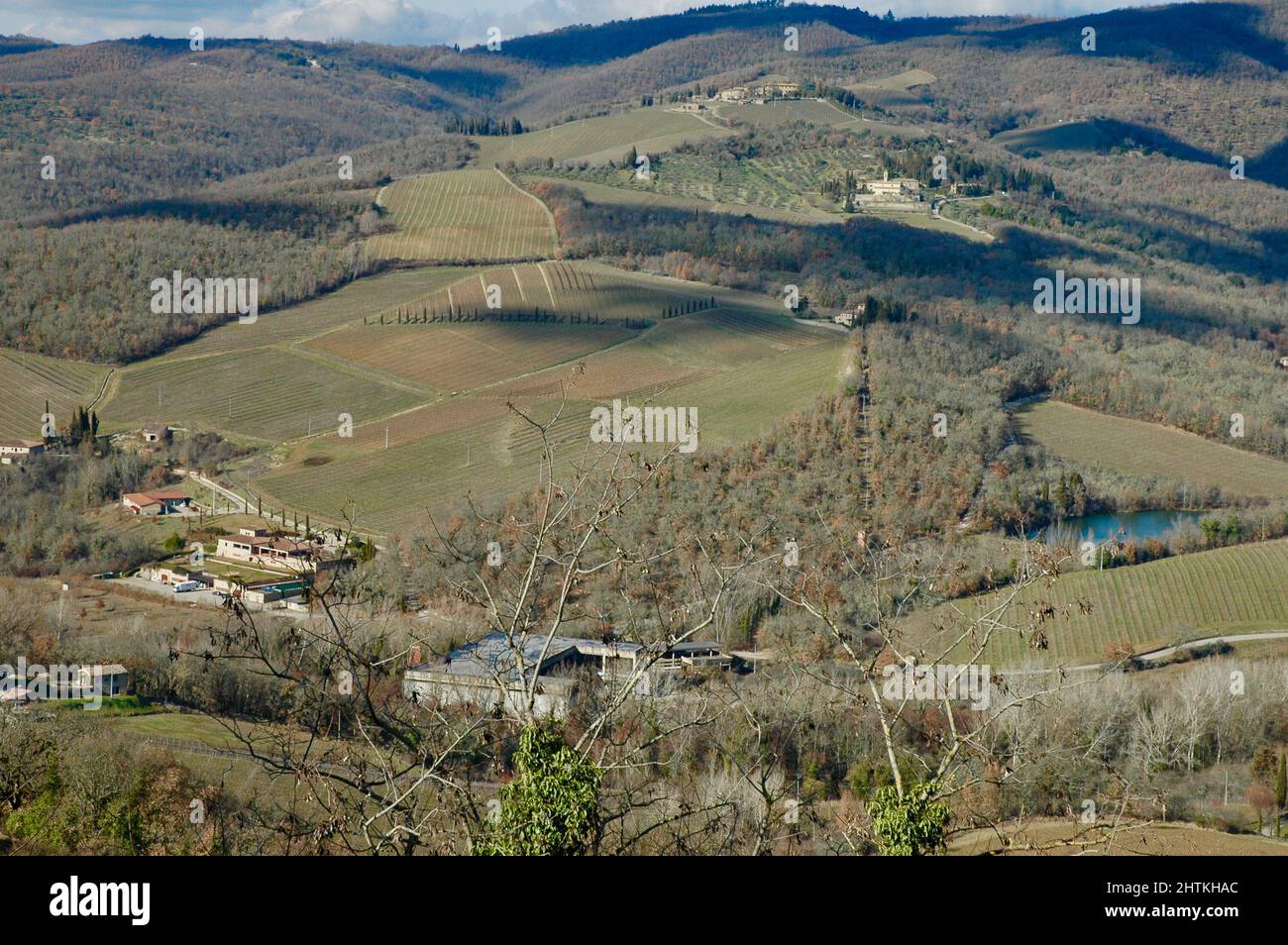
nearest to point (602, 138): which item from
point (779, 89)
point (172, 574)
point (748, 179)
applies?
point (779, 89)

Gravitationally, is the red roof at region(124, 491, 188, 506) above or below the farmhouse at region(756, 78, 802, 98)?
below

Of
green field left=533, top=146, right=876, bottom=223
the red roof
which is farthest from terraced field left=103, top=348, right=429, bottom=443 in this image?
green field left=533, top=146, right=876, bottom=223

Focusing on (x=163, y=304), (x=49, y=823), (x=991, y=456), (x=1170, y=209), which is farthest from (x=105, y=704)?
(x=1170, y=209)

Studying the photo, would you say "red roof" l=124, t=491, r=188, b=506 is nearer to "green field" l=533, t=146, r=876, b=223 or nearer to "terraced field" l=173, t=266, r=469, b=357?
"terraced field" l=173, t=266, r=469, b=357

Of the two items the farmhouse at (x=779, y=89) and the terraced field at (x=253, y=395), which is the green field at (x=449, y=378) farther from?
the farmhouse at (x=779, y=89)

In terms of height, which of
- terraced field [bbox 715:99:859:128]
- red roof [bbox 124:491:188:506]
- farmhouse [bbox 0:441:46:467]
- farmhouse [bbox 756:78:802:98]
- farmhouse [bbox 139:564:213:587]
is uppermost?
farmhouse [bbox 756:78:802:98]
